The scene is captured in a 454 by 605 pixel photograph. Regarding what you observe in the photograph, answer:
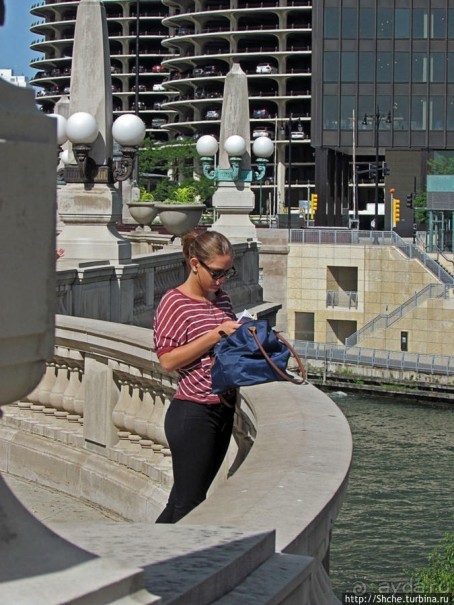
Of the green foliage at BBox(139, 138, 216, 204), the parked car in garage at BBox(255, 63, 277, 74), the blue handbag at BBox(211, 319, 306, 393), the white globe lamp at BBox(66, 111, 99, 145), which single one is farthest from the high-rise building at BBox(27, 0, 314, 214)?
the blue handbag at BBox(211, 319, 306, 393)

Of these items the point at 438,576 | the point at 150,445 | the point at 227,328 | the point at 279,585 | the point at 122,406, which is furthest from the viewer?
the point at 438,576

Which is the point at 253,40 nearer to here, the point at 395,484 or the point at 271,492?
the point at 395,484

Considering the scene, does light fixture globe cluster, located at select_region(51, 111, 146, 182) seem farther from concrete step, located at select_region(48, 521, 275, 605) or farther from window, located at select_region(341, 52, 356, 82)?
window, located at select_region(341, 52, 356, 82)

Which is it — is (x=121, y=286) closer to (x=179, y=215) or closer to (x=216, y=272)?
(x=179, y=215)

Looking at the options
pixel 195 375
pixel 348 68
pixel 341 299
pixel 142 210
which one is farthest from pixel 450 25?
pixel 195 375

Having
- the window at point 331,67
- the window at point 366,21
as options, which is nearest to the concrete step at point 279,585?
the window at point 366,21

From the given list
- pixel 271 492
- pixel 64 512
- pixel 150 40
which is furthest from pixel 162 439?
pixel 150 40

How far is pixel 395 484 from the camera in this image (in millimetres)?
24281

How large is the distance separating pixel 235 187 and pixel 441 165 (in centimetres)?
5169

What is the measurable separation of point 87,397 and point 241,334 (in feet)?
11.8

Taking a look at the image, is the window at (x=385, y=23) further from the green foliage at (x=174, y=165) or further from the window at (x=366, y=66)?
the green foliage at (x=174, y=165)

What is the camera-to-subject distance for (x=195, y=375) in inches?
208

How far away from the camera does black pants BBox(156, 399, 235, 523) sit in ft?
16.9

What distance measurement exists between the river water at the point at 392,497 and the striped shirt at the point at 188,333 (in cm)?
549
